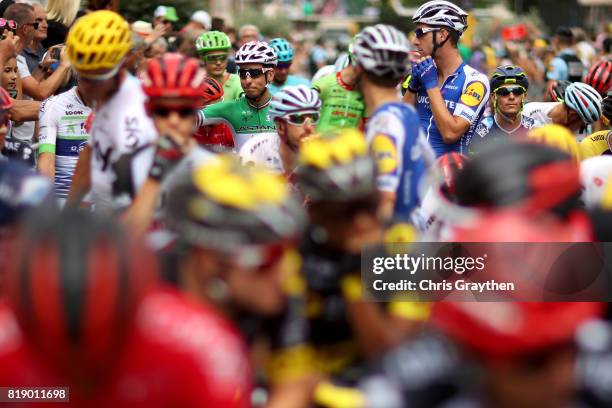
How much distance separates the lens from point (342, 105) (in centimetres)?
779

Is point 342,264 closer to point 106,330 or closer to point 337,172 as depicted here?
point 337,172

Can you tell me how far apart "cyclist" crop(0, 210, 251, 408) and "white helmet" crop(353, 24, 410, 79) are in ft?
10.4

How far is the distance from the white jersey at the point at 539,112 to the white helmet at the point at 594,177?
4574mm

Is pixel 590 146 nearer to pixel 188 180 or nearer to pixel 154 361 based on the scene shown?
pixel 188 180

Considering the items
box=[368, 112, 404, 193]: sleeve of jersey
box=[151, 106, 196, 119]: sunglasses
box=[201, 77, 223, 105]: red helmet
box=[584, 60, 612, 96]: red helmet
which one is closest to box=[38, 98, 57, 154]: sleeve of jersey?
box=[201, 77, 223, 105]: red helmet

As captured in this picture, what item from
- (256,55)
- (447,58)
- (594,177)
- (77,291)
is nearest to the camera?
(77,291)

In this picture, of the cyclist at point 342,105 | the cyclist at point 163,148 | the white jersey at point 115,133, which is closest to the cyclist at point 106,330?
the cyclist at point 163,148

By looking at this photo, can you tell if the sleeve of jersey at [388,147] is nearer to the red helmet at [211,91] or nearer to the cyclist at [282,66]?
the red helmet at [211,91]

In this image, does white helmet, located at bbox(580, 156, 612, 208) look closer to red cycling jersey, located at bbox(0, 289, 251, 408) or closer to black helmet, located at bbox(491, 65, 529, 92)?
red cycling jersey, located at bbox(0, 289, 251, 408)

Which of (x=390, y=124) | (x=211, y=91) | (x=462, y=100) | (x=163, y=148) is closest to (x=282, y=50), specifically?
(x=211, y=91)

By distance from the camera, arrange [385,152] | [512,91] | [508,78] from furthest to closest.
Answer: [508,78]
[512,91]
[385,152]

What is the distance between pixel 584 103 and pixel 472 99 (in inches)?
40.3

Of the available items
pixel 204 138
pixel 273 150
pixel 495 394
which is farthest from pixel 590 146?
pixel 495 394

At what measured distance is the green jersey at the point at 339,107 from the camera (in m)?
7.71
